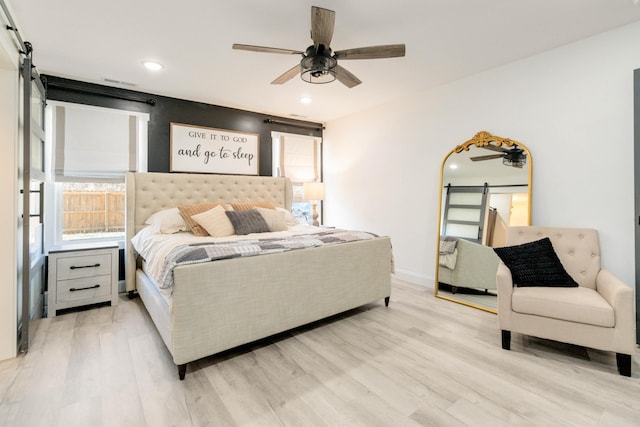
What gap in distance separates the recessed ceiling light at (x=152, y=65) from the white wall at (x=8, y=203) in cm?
108

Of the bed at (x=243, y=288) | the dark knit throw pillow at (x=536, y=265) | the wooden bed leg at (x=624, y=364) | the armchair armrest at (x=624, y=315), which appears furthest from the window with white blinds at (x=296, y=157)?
the wooden bed leg at (x=624, y=364)

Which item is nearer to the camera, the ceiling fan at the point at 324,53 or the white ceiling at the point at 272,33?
the ceiling fan at the point at 324,53

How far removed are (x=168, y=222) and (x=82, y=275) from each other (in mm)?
958

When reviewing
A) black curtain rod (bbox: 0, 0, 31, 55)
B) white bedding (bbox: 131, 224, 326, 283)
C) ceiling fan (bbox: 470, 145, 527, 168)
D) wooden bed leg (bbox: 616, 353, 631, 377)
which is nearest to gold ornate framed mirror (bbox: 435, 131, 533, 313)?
ceiling fan (bbox: 470, 145, 527, 168)

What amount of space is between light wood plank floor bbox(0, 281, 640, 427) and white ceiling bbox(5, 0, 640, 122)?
8.27ft

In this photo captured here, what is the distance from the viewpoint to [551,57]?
286 centimetres

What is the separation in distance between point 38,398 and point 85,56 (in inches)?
113

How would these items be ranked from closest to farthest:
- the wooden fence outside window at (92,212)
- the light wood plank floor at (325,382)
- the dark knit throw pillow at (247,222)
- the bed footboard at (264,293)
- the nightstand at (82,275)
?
A: the light wood plank floor at (325,382), the bed footboard at (264,293), the nightstand at (82,275), the dark knit throw pillow at (247,222), the wooden fence outside window at (92,212)

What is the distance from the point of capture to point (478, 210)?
3.38 meters

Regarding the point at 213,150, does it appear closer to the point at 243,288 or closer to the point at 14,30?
the point at 14,30

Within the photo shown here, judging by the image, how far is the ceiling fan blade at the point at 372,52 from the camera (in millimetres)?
2160

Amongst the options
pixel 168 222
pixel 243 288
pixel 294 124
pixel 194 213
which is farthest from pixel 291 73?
pixel 294 124

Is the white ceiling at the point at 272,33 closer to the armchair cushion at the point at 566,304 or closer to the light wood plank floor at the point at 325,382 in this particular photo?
the armchair cushion at the point at 566,304

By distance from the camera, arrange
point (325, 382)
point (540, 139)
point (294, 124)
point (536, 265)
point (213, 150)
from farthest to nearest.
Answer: point (294, 124)
point (213, 150)
point (540, 139)
point (536, 265)
point (325, 382)
